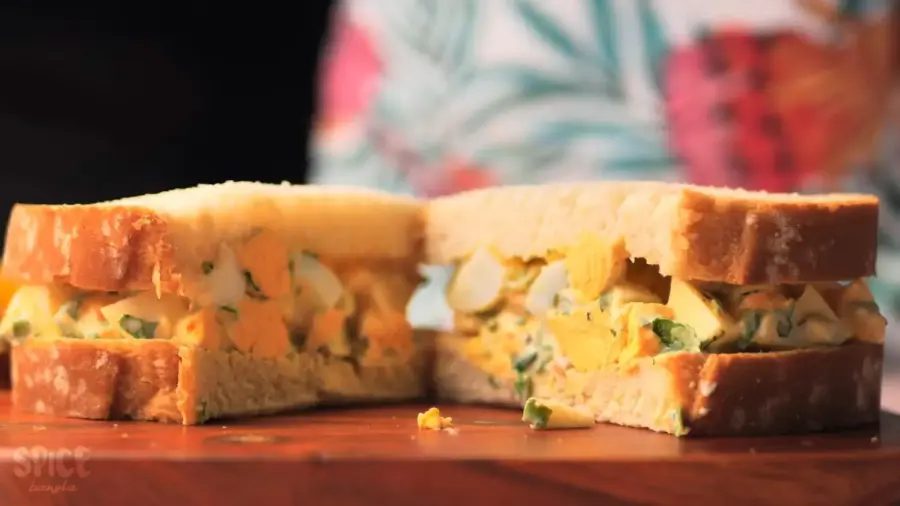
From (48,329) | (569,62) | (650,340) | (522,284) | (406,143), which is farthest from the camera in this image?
(406,143)

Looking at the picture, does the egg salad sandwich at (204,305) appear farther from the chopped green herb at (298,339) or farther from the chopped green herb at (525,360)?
the chopped green herb at (525,360)

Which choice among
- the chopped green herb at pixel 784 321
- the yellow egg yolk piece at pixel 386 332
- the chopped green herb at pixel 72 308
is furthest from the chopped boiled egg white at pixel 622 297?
the chopped green herb at pixel 72 308

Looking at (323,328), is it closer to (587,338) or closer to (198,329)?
(198,329)

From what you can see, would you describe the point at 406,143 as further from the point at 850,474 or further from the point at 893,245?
the point at 850,474

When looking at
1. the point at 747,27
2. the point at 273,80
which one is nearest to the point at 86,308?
the point at 273,80

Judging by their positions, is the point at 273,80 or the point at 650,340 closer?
the point at 650,340

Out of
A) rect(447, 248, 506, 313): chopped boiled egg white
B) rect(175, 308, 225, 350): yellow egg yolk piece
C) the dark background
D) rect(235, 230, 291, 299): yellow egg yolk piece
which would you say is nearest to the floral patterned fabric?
the dark background
